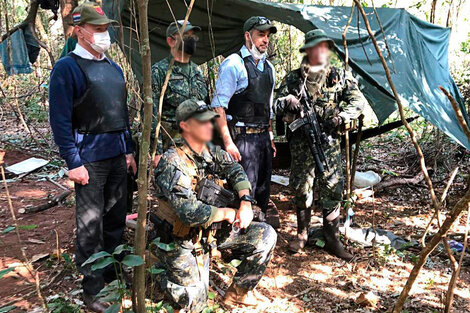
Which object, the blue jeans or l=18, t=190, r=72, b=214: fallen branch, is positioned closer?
the blue jeans

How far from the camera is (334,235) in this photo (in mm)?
3449

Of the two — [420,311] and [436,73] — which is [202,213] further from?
[436,73]

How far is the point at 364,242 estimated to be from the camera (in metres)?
3.56

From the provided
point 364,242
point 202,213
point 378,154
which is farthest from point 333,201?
point 378,154

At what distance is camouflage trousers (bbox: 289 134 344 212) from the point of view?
11.1 ft

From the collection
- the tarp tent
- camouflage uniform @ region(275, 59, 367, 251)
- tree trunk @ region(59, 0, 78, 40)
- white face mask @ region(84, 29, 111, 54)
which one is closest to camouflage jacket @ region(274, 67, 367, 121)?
camouflage uniform @ region(275, 59, 367, 251)

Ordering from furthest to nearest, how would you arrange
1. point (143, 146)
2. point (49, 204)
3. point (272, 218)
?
1. point (49, 204)
2. point (272, 218)
3. point (143, 146)

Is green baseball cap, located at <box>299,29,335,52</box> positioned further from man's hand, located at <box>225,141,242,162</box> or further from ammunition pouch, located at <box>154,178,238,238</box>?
ammunition pouch, located at <box>154,178,238,238</box>

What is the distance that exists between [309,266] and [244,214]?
114 cm

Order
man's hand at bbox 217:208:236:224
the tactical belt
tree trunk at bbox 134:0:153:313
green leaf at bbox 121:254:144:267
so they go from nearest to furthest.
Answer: tree trunk at bbox 134:0:153:313 → green leaf at bbox 121:254:144:267 → man's hand at bbox 217:208:236:224 → the tactical belt

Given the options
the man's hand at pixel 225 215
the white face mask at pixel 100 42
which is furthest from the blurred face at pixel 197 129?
the white face mask at pixel 100 42

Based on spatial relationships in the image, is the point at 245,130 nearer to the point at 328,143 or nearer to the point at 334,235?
the point at 328,143

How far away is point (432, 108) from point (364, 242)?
4.57ft

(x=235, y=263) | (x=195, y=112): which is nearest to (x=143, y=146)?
(x=195, y=112)
